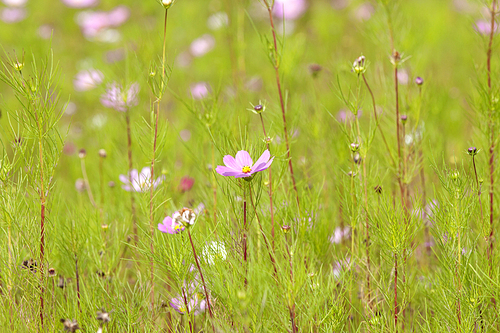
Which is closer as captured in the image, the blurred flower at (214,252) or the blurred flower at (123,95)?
the blurred flower at (214,252)

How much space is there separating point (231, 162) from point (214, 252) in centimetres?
17

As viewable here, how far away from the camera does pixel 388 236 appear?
80 centimetres

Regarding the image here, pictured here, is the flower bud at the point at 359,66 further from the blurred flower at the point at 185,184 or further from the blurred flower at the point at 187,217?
the blurred flower at the point at 185,184

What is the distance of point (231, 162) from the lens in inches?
29.8

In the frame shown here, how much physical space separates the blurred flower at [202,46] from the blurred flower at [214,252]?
76.3 inches

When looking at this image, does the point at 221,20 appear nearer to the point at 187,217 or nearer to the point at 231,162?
the point at 231,162

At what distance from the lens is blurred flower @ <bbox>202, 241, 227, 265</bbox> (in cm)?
75

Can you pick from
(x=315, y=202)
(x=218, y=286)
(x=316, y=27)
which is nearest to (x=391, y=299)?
(x=315, y=202)

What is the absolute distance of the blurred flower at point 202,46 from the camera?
2.58 m

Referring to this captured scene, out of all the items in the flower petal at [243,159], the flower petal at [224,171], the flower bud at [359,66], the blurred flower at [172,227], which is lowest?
the blurred flower at [172,227]

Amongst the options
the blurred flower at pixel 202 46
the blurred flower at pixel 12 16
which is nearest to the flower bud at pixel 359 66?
the blurred flower at pixel 202 46

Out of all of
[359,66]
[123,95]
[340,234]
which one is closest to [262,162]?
[359,66]

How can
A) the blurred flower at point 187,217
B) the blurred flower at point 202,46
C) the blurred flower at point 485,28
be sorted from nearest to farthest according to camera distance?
the blurred flower at point 187,217
the blurred flower at point 485,28
the blurred flower at point 202,46

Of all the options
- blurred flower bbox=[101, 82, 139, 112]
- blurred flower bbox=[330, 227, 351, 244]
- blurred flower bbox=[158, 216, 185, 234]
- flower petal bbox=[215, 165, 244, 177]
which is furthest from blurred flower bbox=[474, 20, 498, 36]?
blurred flower bbox=[101, 82, 139, 112]
